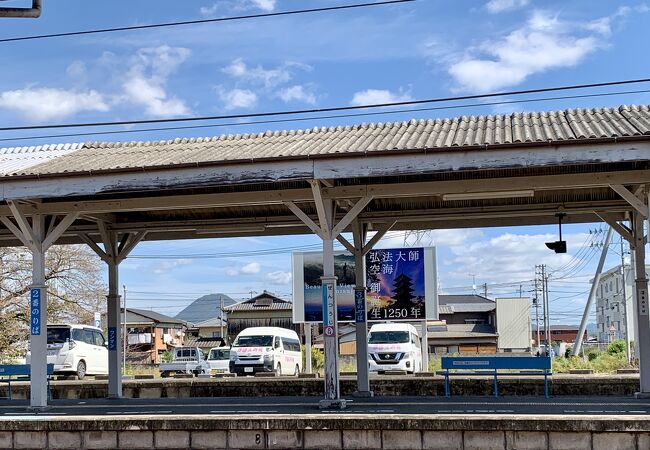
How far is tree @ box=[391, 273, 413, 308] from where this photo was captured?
27.6 meters

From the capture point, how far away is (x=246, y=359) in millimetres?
29828

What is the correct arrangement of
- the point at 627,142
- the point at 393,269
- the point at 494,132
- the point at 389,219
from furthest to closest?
the point at 393,269, the point at 389,219, the point at 494,132, the point at 627,142

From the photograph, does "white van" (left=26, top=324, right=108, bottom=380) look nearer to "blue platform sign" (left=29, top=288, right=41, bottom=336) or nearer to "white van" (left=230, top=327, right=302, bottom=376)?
"white van" (left=230, top=327, right=302, bottom=376)

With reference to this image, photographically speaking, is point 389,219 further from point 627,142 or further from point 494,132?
point 627,142

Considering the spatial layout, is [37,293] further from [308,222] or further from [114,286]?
[308,222]

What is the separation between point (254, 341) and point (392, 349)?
549cm

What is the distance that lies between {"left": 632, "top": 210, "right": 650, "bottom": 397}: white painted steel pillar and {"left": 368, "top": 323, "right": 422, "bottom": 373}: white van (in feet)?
43.9

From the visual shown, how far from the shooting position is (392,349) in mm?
28312

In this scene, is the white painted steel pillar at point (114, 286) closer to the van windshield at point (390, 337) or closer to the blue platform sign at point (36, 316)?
the blue platform sign at point (36, 316)

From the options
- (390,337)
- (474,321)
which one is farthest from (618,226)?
(474,321)

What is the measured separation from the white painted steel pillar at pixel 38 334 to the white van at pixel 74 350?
455 inches

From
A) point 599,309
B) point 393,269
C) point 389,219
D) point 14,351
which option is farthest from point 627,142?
point 599,309

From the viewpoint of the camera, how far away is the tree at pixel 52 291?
33.4 meters

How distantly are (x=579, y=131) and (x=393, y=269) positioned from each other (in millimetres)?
16214
